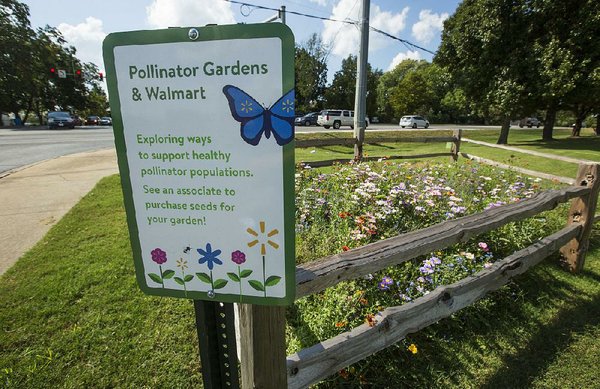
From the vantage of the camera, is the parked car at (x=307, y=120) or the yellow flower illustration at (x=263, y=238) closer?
the yellow flower illustration at (x=263, y=238)

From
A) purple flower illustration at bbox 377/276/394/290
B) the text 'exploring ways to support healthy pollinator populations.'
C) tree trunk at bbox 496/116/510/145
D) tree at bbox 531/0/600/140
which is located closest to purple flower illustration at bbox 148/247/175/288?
the text 'exploring ways to support healthy pollinator populations.'

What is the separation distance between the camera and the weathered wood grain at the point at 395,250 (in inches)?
67.7

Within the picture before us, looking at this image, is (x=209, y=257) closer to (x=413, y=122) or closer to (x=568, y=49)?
(x=568, y=49)

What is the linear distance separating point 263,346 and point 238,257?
1.63ft

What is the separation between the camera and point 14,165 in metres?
9.55

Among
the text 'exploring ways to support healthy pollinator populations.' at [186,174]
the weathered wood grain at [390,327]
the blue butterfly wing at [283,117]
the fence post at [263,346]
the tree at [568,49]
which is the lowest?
the weathered wood grain at [390,327]

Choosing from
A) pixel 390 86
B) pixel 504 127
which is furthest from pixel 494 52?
pixel 390 86

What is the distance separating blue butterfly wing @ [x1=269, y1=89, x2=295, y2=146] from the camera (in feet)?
3.30

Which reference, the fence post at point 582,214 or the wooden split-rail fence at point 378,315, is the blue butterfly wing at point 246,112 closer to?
the wooden split-rail fence at point 378,315

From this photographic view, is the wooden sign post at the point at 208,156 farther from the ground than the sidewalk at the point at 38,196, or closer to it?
farther from the ground

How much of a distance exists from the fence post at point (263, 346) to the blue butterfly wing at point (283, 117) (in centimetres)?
73

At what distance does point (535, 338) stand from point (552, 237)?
3.80ft

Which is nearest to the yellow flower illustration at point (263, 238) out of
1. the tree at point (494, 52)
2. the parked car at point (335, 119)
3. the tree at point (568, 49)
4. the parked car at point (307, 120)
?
the tree at point (568, 49)

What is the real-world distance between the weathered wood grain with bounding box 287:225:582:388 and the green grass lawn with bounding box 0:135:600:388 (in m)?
0.43
